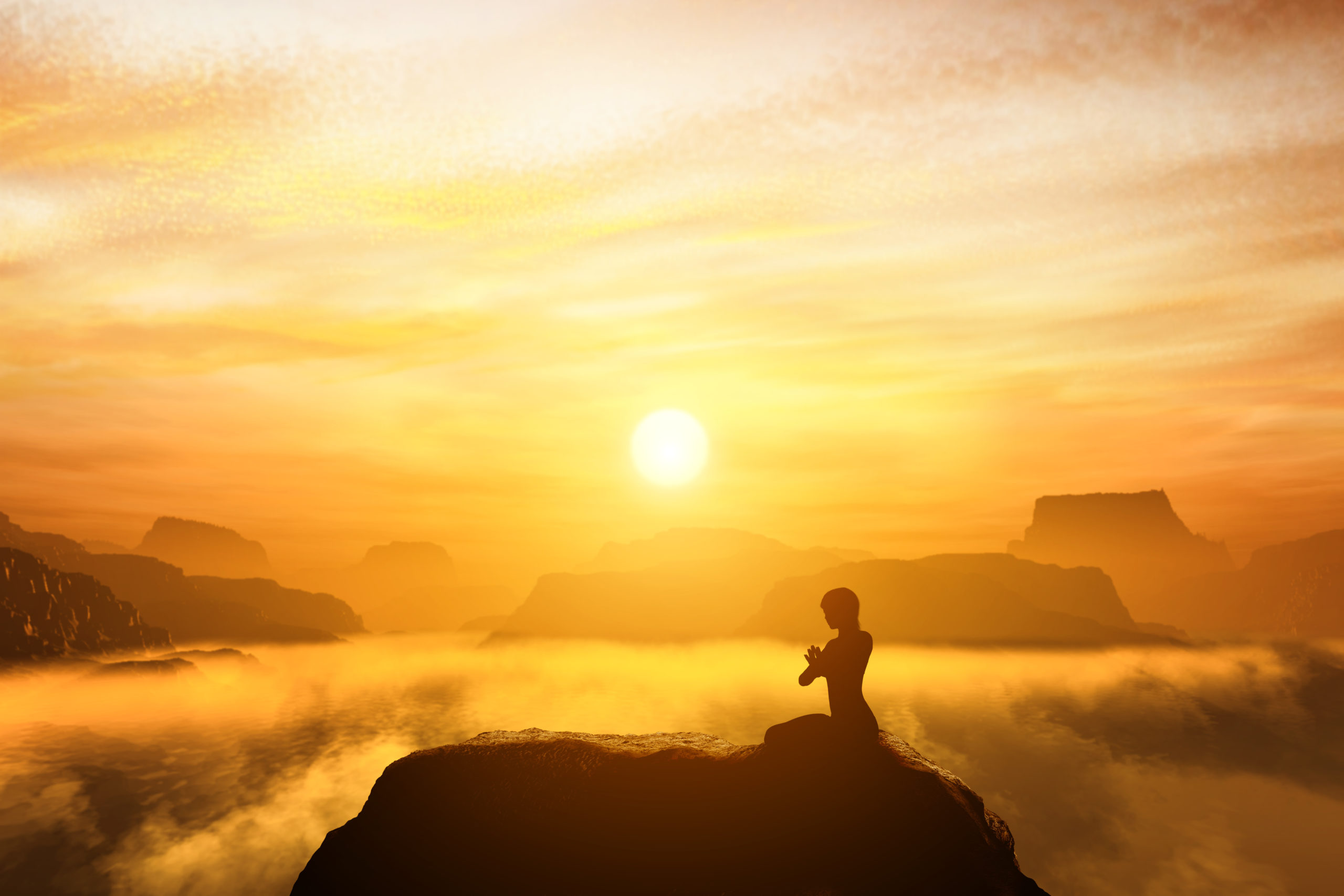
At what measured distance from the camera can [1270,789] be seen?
4540 inches

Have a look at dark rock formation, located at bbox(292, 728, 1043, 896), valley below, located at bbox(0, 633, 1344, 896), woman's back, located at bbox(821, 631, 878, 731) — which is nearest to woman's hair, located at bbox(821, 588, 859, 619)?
woman's back, located at bbox(821, 631, 878, 731)

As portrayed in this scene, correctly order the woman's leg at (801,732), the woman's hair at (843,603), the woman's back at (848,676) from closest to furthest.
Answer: the woman's back at (848,676), the woman's hair at (843,603), the woman's leg at (801,732)

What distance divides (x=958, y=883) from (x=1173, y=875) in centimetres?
8232

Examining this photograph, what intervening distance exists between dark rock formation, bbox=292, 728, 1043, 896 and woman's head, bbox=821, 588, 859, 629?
2233 mm

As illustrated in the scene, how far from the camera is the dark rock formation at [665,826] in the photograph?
1234cm

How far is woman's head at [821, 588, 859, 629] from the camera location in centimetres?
1302

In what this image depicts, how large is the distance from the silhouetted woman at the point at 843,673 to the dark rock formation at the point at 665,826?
32 cm

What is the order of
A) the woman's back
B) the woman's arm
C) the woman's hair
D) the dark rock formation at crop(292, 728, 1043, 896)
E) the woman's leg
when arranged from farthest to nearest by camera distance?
the woman's leg < the woman's hair < the woman's back < the woman's arm < the dark rock formation at crop(292, 728, 1043, 896)

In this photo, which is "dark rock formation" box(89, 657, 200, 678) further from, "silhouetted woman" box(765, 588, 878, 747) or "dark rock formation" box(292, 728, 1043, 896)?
"silhouetted woman" box(765, 588, 878, 747)

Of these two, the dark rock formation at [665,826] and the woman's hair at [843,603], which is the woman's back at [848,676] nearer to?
the woman's hair at [843,603]

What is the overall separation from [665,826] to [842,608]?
5008 mm

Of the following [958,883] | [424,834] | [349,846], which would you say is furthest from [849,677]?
[349,846]

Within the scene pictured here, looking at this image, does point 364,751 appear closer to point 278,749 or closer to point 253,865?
point 278,749

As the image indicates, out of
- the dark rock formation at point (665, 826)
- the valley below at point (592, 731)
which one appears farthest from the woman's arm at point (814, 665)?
the valley below at point (592, 731)
